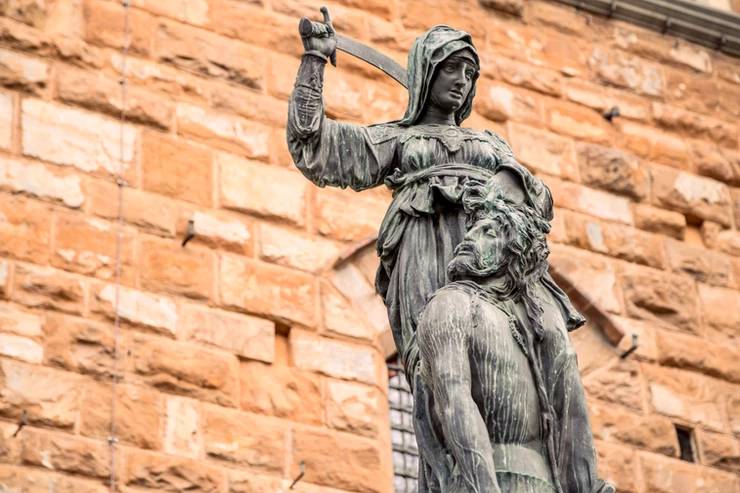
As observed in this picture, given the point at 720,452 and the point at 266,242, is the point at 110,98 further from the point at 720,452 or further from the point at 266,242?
the point at 720,452

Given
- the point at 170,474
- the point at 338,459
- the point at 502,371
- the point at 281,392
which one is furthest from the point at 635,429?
the point at 502,371

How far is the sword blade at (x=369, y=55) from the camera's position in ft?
20.5

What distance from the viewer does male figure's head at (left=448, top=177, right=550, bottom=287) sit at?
18.6ft

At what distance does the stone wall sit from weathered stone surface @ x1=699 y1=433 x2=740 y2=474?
1 cm

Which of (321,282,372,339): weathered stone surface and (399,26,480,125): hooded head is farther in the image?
(321,282,372,339): weathered stone surface

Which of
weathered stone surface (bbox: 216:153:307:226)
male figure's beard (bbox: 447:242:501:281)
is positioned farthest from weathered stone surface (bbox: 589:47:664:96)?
male figure's beard (bbox: 447:242:501:281)

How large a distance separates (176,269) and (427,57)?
13.4 ft

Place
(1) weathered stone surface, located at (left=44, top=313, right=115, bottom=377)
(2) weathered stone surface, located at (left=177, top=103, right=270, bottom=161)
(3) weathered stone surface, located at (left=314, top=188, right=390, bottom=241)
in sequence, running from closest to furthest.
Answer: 1. (1) weathered stone surface, located at (left=44, top=313, right=115, bottom=377)
2. (2) weathered stone surface, located at (left=177, top=103, right=270, bottom=161)
3. (3) weathered stone surface, located at (left=314, top=188, right=390, bottom=241)

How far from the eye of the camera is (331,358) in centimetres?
1030

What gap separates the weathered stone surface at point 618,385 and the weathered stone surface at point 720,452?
1.53 feet

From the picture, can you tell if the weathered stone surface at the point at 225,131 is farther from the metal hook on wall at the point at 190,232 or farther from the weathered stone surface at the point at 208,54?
the metal hook on wall at the point at 190,232

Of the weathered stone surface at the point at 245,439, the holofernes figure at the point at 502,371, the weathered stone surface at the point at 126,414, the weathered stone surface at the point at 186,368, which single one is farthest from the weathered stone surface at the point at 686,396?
the holofernes figure at the point at 502,371

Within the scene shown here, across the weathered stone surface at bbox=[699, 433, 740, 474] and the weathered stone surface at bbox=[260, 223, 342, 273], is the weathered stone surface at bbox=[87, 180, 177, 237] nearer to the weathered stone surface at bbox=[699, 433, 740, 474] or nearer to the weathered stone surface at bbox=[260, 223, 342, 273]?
the weathered stone surface at bbox=[260, 223, 342, 273]

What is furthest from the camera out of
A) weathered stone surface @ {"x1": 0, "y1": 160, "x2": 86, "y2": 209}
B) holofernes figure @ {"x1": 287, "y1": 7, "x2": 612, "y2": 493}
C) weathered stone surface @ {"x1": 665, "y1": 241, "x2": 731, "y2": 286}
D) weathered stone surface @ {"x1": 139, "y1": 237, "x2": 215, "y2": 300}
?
weathered stone surface @ {"x1": 665, "y1": 241, "x2": 731, "y2": 286}
